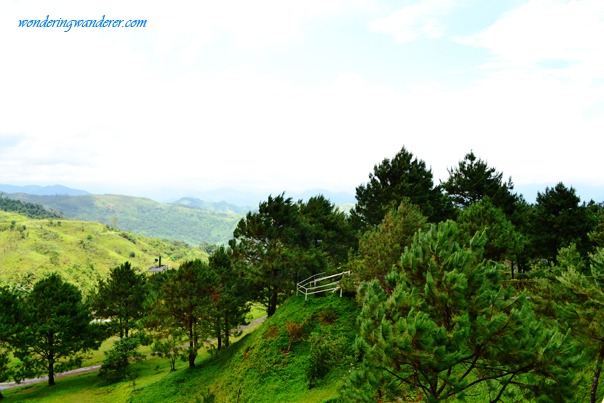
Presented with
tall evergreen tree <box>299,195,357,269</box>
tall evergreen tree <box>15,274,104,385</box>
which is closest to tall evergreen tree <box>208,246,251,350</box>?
tall evergreen tree <box>299,195,357,269</box>

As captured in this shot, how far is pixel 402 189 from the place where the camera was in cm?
3856

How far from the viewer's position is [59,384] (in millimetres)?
41188

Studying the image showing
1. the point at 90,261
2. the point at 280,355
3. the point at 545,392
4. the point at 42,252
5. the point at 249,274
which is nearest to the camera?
the point at 545,392

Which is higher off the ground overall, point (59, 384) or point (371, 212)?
point (371, 212)

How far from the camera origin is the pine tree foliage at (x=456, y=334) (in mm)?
8516

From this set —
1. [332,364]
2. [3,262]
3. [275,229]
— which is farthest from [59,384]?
[3,262]

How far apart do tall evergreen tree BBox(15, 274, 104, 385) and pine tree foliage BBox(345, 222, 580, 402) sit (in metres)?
42.9

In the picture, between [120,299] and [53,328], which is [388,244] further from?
[120,299]

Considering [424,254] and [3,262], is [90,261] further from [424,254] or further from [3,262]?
[424,254]

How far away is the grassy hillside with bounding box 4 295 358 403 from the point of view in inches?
844

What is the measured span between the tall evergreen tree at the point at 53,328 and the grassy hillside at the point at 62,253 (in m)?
86.4

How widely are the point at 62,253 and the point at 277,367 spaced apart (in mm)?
157489

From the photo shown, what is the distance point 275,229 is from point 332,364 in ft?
56.6

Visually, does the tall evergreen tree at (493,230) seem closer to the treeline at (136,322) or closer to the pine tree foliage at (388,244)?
the pine tree foliage at (388,244)
